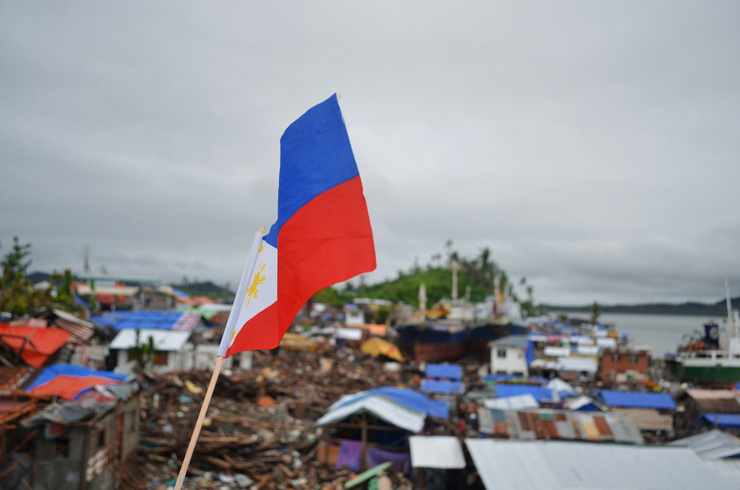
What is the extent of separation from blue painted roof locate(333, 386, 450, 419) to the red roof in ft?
32.2

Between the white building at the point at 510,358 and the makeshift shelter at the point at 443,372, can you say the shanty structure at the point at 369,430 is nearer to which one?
the makeshift shelter at the point at 443,372

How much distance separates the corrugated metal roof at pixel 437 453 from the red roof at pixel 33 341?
12.3m

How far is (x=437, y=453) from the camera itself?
41.7 feet

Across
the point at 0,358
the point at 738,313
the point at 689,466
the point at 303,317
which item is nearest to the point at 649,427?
the point at 689,466

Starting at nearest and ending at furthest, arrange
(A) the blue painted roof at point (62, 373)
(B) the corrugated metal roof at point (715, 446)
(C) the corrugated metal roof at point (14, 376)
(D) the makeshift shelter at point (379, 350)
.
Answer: (B) the corrugated metal roof at point (715, 446) → (C) the corrugated metal roof at point (14, 376) → (A) the blue painted roof at point (62, 373) → (D) the makeshift shelter at point (379, 350)

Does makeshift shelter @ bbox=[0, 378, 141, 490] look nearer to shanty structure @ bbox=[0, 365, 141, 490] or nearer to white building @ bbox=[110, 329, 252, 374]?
shanty structure @ bbox=[0, 365, 141, 490]

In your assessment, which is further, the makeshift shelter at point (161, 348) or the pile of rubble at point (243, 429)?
the makeshift shelter at point (161, 348)

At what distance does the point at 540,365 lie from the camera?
119 feet

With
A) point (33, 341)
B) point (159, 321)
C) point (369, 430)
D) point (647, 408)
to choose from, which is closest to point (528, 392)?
point (647, 408)

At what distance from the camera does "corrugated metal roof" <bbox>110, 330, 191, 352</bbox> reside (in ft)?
93.4

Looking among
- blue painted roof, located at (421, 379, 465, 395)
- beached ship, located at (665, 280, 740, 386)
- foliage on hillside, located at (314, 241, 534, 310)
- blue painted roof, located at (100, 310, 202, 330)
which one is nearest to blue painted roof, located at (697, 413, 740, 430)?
blue painted roof, located at (421, 379, 465, 395)

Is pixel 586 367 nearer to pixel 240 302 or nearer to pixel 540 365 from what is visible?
pixel 540 365

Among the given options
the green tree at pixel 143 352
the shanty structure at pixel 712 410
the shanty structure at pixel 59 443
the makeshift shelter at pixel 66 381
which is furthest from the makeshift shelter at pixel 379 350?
the shanty structure at pixel 59 443

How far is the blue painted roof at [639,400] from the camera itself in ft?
69.0
